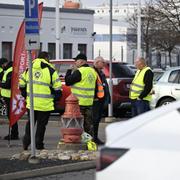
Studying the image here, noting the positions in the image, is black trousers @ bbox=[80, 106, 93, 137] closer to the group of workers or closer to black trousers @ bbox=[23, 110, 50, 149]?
the group of workers

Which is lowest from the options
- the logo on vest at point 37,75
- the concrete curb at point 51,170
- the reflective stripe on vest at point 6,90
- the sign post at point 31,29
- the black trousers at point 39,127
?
the concrete curb at point 51,170

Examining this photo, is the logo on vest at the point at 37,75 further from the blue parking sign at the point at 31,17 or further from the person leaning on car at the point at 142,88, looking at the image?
the person leaning on car at the point at 142,88

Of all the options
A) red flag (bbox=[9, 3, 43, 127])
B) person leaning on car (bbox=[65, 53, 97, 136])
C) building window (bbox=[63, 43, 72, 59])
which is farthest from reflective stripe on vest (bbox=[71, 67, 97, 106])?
building window (bbox=[63, 43, 72, 59])

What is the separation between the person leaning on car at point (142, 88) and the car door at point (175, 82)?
15.1 ft

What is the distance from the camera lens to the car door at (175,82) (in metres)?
18.0

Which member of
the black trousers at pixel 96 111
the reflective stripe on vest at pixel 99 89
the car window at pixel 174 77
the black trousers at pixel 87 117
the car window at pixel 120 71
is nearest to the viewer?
the black trousers at pixel 87 117

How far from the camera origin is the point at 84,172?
32.8ft

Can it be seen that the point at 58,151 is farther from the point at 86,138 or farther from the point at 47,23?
the point at 47,23

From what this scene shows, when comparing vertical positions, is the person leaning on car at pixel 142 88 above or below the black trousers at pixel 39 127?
above

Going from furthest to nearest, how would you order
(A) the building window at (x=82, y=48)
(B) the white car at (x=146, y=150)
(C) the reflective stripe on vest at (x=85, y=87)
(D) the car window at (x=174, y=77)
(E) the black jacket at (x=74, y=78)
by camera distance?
(A) the building window at (x=82, y=48)
(D) the car window at (x=174, y=77)
(C) the reflective stripe on vest at (x=85, y=87)
(E) the black jacket at (x=74, y=78)
(B) the white car at (x=146, y=150)

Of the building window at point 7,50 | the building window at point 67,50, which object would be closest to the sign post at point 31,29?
the building window at point 7,50

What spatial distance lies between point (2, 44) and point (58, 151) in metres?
30.2

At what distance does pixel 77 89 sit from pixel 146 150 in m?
7.66

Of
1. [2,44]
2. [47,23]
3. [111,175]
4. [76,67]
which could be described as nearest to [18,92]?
[76,67]
